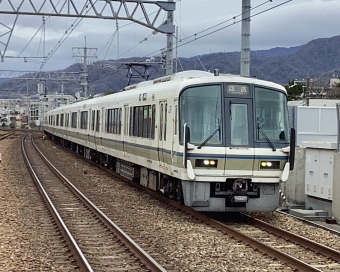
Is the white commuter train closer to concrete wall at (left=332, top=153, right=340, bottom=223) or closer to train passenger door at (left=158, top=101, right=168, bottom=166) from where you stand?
train passenger door at (left=158, top=101, right=168, bottom=166)

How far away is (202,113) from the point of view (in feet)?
38.8

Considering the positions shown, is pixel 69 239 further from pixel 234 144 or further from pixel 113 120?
pixel 113 120

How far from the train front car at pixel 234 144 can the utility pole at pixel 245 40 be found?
8.56ft

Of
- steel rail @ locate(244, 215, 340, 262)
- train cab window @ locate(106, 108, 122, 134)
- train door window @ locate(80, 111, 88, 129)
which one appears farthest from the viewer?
train door window @ locate(80, 111, 88, 129)

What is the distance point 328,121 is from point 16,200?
8.59 m

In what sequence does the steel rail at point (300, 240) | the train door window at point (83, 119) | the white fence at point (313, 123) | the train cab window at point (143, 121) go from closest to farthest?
1. the steel rail at point (300, 240)
2. the train cab window at point (143, 121)
3. the white fence at point (313, 123)
4. the train door window at point (83, 119)

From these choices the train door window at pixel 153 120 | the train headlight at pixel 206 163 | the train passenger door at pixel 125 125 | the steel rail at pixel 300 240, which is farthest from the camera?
the train passenger door at pixel 125 125

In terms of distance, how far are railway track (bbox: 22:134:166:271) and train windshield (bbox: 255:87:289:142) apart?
3274mm

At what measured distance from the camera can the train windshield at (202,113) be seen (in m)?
11.7

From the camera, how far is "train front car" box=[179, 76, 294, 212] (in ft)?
37.9

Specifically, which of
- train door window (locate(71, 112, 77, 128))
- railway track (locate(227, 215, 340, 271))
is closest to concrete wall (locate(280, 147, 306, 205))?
railway track (locate(227, 215, 340, 271))

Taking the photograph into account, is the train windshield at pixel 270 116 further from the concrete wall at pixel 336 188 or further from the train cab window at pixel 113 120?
the train cab window at pixel 113 120

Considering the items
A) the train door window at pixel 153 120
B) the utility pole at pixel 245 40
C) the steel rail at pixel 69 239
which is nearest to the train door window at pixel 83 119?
the steel rail at pixel 69 239

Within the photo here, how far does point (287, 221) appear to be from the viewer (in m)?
12.3
